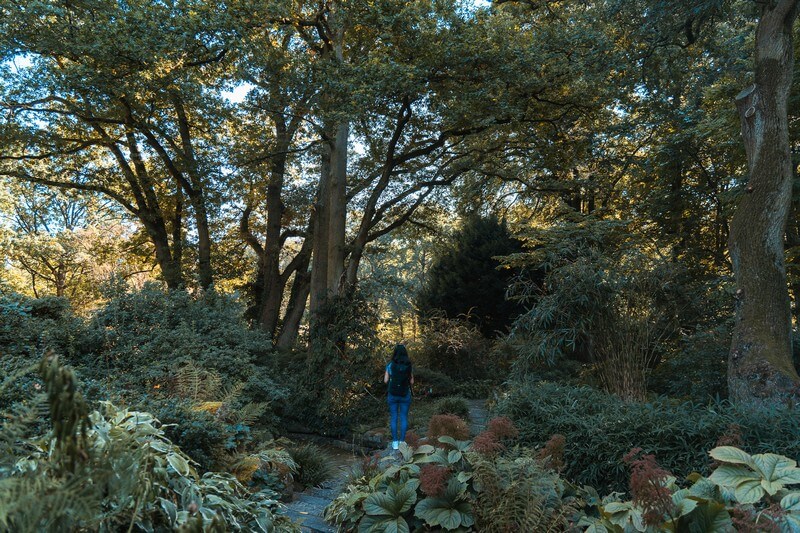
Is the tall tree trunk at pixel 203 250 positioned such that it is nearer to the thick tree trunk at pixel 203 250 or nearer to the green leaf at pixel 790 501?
the thick tree trunk at pixel 203 250

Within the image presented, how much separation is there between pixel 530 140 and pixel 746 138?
523 centimetres

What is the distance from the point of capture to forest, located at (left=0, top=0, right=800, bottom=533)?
288 centimetres

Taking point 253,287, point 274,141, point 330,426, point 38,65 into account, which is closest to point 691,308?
point 330,426

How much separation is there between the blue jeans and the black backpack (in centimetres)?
9

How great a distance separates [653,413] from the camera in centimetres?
440

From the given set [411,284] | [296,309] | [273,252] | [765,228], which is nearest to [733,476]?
[765,228]

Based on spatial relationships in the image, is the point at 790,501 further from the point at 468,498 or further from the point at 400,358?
the point at 400,358

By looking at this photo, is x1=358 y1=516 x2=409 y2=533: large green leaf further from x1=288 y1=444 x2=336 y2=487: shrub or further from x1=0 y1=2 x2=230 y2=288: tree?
x1=0 y1=2 x2=230 y2=288: tree

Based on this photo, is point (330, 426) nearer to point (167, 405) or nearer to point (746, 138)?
point (167, 405)

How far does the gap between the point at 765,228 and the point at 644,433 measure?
3.36 m

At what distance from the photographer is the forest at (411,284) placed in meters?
2.88

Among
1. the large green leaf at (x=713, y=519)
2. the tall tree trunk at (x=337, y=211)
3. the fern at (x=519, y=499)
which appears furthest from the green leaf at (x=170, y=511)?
the tall tree trunk at (x=337, y=211)

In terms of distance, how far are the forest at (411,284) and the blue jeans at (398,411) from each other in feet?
0.15

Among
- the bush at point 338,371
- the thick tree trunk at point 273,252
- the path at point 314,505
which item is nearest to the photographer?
the path at point 314,505
